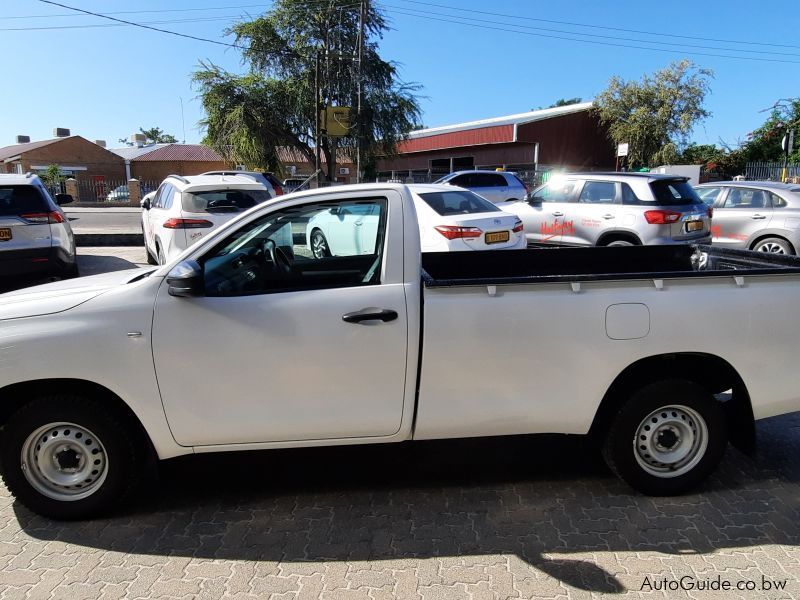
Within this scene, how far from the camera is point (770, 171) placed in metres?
28.9

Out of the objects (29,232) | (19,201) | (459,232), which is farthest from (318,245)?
(19,201)

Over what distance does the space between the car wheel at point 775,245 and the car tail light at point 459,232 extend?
5.56 metres

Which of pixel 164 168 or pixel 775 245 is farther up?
pixel 164 168

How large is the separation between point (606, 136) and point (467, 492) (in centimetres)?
3663

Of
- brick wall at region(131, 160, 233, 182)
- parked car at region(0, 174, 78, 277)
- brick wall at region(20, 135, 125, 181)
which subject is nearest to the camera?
parked car at region(0, 174, 78, 277)

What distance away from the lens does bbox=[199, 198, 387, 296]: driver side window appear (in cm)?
324

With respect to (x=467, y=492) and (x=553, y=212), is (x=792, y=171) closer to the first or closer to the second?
(x=553, y=212)

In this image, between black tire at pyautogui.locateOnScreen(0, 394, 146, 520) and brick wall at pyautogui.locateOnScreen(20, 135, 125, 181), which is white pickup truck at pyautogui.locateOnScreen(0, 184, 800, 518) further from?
brick wall at pyautogui.locateOnScreen(20, 135, 125, 181)

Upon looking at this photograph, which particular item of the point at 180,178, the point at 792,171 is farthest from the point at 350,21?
the point at 180,178

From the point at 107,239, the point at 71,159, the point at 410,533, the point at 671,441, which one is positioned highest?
the point at 71,159

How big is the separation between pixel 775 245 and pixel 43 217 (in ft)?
37.4

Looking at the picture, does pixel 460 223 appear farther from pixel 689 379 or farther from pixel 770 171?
pixel 770 171

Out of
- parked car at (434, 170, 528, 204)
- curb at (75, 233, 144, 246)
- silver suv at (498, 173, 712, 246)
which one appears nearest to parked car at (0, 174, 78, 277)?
silver suv at (498, 173, 712, 246)

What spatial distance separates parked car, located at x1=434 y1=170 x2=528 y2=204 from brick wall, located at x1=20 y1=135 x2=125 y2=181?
1860 inches
